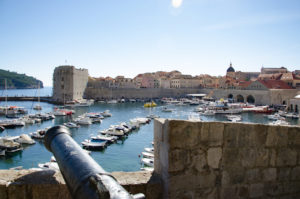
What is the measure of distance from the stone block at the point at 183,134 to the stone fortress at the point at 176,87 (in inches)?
1689

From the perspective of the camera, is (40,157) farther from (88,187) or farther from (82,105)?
(82,105)

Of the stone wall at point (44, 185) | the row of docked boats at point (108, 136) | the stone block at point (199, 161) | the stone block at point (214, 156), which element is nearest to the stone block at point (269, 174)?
the stone block at point (214, 156)

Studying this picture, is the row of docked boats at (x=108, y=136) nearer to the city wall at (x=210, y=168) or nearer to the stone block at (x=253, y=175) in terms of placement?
the city wall at (x=210, y=168)

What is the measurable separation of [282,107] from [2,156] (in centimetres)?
4419

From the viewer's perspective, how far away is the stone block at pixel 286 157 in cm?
229

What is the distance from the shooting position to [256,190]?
88.0 inches

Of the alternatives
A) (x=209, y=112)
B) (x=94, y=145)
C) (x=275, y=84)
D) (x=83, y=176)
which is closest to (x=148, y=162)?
(x=94, y=145)

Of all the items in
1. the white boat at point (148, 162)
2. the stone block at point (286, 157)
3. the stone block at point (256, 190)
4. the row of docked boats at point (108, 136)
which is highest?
the stone block at point (286, 157)

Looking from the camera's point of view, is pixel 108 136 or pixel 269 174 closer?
pixel 269 174

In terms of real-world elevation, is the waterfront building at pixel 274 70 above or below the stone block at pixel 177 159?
above

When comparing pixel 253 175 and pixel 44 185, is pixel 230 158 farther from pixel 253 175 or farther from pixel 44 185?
pixel 44 185

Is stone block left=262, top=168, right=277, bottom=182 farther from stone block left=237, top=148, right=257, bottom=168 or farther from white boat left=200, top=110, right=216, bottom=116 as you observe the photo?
white boat left=200, top=110, right=216, bottom=116

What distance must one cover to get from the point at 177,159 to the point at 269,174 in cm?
90

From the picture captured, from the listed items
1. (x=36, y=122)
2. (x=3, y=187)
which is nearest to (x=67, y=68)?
(x=36, y=122)
